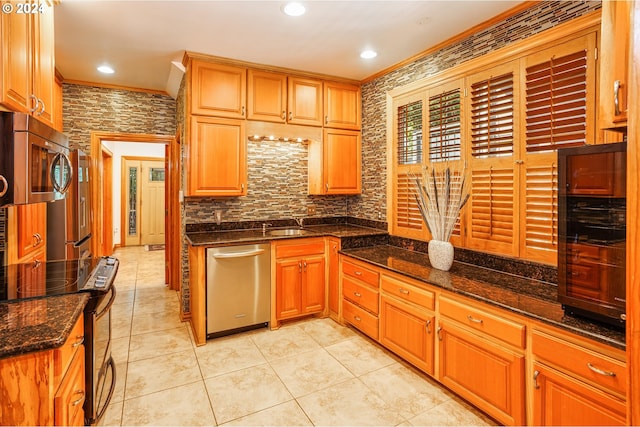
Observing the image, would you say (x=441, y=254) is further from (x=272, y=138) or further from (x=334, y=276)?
(x=272, y=138)

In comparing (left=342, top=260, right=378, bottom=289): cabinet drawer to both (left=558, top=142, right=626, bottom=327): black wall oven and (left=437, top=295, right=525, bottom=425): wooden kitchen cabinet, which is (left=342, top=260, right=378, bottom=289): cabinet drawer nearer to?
(left=437, top=295, right=525, bottom=425): wooden kitchen cabinet

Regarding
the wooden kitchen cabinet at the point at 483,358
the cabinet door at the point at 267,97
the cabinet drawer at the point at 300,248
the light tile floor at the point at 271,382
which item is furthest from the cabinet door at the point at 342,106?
the wooden kitchen cabinet at the point at 483,358

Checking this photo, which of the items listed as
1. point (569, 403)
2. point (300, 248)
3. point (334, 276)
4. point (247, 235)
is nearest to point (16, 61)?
point (247, 235)

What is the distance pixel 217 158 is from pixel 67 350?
7.54 ft

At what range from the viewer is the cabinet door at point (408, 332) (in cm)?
237

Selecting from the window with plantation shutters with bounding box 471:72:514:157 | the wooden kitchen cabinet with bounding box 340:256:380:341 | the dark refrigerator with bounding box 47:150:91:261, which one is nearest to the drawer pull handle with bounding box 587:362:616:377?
the window with plantation shutters with bounding box 471:72:514:157

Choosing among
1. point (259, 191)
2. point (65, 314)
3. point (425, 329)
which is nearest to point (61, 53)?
point (259, 191)

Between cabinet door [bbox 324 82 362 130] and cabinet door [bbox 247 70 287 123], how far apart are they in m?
0.52

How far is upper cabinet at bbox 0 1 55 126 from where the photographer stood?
1.51 meters

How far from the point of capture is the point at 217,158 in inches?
132

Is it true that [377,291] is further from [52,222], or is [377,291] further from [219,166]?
[52,222]

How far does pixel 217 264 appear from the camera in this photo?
3.05 metres

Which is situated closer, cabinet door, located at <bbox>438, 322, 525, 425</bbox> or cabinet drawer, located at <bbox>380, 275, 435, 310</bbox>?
cabinet door, located at <bbox>438, 322, 525, 425</bbox>

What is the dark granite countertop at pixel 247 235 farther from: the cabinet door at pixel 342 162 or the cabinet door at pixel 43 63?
the cabinet door at pixel 43 63
